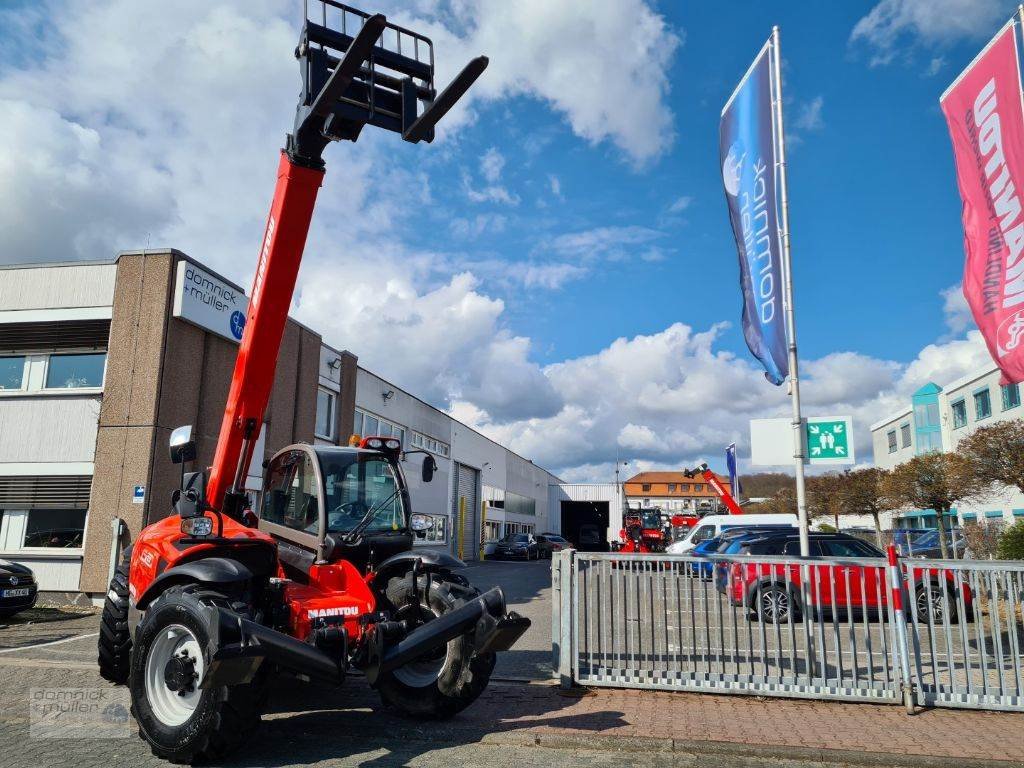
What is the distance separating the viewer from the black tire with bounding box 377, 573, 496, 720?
603cm

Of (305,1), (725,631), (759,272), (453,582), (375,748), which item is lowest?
(375,748)

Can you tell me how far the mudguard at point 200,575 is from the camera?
5461 millimetres

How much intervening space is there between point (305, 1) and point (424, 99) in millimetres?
1199

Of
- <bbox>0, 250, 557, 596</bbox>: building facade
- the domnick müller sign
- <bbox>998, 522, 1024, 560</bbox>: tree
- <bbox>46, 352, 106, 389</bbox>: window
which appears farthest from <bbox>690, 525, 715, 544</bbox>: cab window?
<bbox>46, 352, 106, 389</bbox>: window

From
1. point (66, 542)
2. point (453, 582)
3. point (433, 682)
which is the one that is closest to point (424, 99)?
point (453, 582)

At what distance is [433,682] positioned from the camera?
6270mm

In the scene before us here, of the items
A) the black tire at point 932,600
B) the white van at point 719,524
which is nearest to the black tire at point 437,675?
the black tire at point 932,600

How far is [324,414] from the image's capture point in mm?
21500

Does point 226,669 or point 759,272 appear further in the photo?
point 759,272

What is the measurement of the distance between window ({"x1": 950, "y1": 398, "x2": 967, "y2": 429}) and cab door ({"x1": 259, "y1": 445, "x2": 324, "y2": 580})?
43.6 meters

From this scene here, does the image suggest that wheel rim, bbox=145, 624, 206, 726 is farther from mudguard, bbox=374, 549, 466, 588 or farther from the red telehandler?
mudguard, bbox=374, 549, 466, 588

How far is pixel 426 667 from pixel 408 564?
940 millimetres

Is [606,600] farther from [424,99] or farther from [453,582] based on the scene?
[424,99]

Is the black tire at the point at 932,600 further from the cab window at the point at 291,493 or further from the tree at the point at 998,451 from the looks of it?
the tree at the point at 998,451
